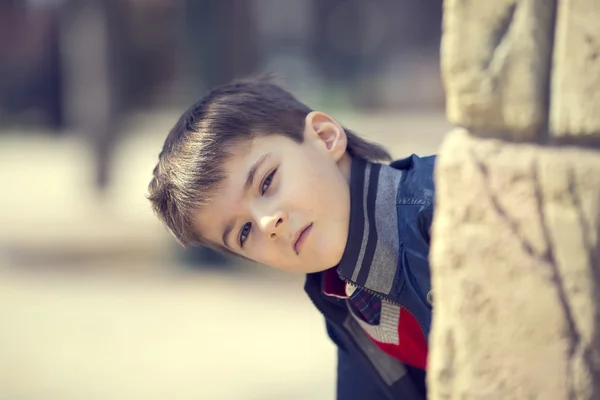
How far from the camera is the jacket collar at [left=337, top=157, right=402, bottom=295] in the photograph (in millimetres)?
1592

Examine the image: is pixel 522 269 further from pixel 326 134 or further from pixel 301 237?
pixel 326 134

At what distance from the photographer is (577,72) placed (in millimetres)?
1054

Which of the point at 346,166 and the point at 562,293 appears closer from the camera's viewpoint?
the point at 562,293

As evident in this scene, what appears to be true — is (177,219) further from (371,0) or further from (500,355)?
(371,0)

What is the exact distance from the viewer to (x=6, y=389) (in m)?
3.69

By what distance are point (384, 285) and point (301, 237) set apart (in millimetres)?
186

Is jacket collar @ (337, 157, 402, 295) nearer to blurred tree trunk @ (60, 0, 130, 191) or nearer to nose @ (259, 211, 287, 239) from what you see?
nose @ (259, 211, 287, 239)

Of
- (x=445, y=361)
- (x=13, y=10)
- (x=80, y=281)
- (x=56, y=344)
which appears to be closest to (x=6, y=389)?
(x=56, y=344)

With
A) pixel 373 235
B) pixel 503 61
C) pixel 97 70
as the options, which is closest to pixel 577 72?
pixel 503 61

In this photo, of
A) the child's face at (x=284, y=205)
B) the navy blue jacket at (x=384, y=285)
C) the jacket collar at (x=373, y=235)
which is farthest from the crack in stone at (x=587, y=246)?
the child's face at (x=284, y=205)

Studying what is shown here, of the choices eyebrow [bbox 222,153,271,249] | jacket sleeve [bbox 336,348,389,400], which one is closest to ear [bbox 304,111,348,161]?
eyebrow [bbox 222,153,271,249]

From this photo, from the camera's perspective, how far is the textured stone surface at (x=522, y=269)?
1.06 meters

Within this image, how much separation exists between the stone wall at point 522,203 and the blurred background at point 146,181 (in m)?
1.39

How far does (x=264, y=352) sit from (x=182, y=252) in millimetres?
1653
